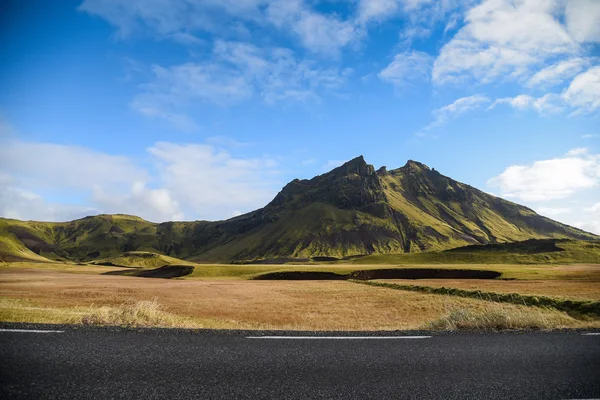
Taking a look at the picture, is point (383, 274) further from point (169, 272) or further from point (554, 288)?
point (169, 272)

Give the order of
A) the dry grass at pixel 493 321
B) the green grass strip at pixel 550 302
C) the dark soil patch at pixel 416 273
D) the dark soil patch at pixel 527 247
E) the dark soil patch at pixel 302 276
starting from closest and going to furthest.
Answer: the dry grass at pixel 493 321 < the green grass strip at pixel 550 302 < the dark soil patch at pixel 416 273 < the dark soil patch at pixel 302 276 < the dark soil patch at pixel 527 247

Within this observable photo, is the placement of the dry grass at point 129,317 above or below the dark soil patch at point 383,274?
above

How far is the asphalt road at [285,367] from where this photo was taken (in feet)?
19.2

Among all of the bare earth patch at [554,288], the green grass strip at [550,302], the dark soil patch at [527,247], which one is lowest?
the bare earth patch at [554,288]

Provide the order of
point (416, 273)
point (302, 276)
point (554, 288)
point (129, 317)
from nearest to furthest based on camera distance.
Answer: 1. point (129, 317)
2. point (554, 288)
3. point (416, 273)
4. point (302, 276)

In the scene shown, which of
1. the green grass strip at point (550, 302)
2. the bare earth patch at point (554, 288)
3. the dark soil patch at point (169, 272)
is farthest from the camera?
the dark soil patch at point (169, 272)

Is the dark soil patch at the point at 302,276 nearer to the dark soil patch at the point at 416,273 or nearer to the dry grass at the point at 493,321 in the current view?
the dark soil patch at the point at 416,273

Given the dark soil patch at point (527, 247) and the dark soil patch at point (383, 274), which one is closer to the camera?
the dark soil patch at point (383, 274)

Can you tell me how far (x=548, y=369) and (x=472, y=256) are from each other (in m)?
175

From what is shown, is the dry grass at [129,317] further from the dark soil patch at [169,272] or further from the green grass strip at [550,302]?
the dark soil patch at [169,272]

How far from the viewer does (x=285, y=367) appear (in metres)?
7.05

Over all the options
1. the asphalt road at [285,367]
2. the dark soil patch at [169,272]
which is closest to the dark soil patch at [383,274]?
the dark soil patch at [169,272]

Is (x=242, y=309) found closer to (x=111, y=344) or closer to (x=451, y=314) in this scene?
(x=451, y=314)

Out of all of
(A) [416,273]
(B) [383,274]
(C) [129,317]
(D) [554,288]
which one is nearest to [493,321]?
(C) [129,317]
